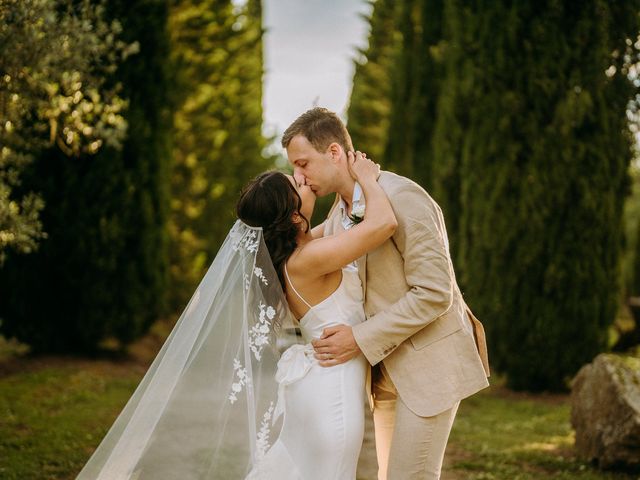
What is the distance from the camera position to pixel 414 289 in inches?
120

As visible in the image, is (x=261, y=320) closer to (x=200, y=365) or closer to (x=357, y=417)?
(x=200, y=365)

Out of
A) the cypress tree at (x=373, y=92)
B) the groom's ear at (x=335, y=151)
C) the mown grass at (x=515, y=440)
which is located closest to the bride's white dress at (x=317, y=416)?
the groom's ear at (x=335, y=151)

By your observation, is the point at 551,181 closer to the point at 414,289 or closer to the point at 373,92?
the point at 414,289

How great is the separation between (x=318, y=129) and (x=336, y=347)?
1.10 metres

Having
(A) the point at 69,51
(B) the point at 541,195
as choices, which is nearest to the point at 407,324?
(A) the point at 69,51

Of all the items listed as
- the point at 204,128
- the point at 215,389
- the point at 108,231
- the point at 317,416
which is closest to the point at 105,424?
the point at 108,231

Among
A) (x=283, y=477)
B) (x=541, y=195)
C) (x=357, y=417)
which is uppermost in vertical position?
(x=541, y=195)

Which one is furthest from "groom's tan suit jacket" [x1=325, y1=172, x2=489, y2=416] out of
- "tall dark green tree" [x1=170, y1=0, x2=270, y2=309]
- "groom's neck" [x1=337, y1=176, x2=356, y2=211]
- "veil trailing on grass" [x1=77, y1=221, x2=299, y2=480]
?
"tall dark green tree" [x1=170, y1=0, x2=270, y2=309]

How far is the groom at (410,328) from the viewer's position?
9.98 feet

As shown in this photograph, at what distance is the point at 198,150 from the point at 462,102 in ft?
19.9

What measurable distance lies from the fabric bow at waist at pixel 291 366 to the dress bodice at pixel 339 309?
10 cm

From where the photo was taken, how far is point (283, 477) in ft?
9.72

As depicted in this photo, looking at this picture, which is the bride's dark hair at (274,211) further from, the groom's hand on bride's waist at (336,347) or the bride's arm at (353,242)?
the groom's hand on bride's waist at (336,347)

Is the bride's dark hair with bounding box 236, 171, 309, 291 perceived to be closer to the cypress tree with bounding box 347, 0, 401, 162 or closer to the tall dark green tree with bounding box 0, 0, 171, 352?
the tall dark green tree with bounding box 0, 0, 171, 352
